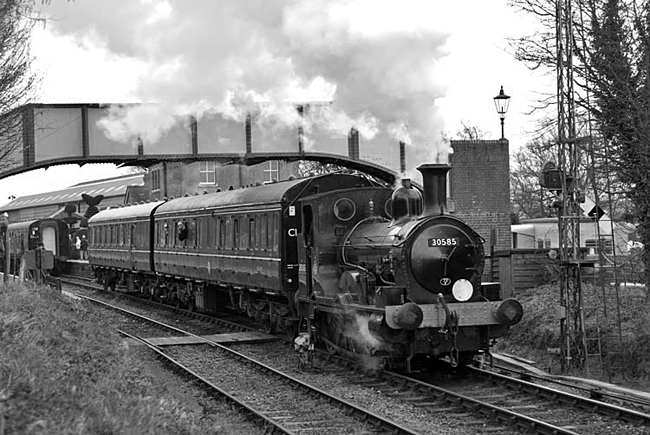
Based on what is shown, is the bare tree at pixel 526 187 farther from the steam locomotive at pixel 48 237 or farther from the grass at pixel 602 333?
the grass at pixel 602 333

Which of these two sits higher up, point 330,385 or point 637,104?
point 637,104

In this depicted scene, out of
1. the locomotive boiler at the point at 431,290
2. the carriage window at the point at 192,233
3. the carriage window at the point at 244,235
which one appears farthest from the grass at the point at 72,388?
the carriage window at the point at 192,233

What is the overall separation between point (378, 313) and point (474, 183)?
33.0 ft

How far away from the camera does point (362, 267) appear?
12938mm

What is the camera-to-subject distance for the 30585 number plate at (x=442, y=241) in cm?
1196

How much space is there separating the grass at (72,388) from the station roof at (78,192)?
3072 inches

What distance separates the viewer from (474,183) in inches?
826

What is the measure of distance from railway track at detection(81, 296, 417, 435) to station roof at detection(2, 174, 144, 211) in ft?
243

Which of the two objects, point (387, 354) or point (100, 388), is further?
point (387, 354)

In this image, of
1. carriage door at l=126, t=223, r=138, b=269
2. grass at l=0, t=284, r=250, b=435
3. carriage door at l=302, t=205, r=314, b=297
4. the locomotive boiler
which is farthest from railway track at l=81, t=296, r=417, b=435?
carriage door at l=126, t=223, r=138, b=269

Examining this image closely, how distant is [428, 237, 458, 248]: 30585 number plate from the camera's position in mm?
11961

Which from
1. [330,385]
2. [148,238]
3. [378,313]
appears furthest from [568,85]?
[148,238]

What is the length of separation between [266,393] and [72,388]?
4.35 metres

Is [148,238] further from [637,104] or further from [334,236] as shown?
[637,104]
